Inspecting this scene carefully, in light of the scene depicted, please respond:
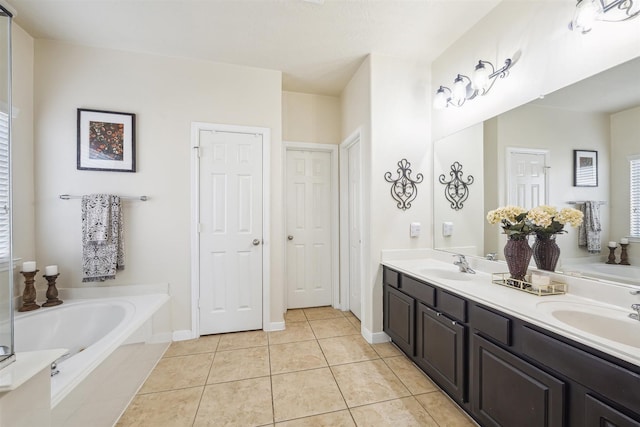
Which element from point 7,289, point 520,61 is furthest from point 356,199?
point 7,289

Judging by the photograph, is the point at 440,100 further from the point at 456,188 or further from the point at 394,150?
the point at 456,188

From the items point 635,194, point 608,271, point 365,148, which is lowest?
point 608,271

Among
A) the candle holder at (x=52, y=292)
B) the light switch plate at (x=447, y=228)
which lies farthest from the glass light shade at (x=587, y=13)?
the candle holder at (x=52, y=292)

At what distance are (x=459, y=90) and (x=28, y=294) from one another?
154 inches

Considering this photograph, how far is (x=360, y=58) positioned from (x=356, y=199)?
143 centimetres

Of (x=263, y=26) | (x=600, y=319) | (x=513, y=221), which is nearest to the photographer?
(x=600, y=319)

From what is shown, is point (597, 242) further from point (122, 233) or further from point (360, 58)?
point (122, 233)

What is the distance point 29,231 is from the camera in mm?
2197

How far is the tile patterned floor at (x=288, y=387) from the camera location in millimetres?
1583

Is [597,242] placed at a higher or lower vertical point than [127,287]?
higher

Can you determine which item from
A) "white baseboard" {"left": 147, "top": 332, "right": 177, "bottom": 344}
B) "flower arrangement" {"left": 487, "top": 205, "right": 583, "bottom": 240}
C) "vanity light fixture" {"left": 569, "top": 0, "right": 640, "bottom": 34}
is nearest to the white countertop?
"flower arrangement" {"left": 487, "top": 205, "right": 583, "bottom": 240}

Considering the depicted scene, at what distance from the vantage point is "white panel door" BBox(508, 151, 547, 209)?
167 cm

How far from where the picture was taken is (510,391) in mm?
1245

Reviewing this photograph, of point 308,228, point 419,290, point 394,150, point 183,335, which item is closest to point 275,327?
point 183,335
